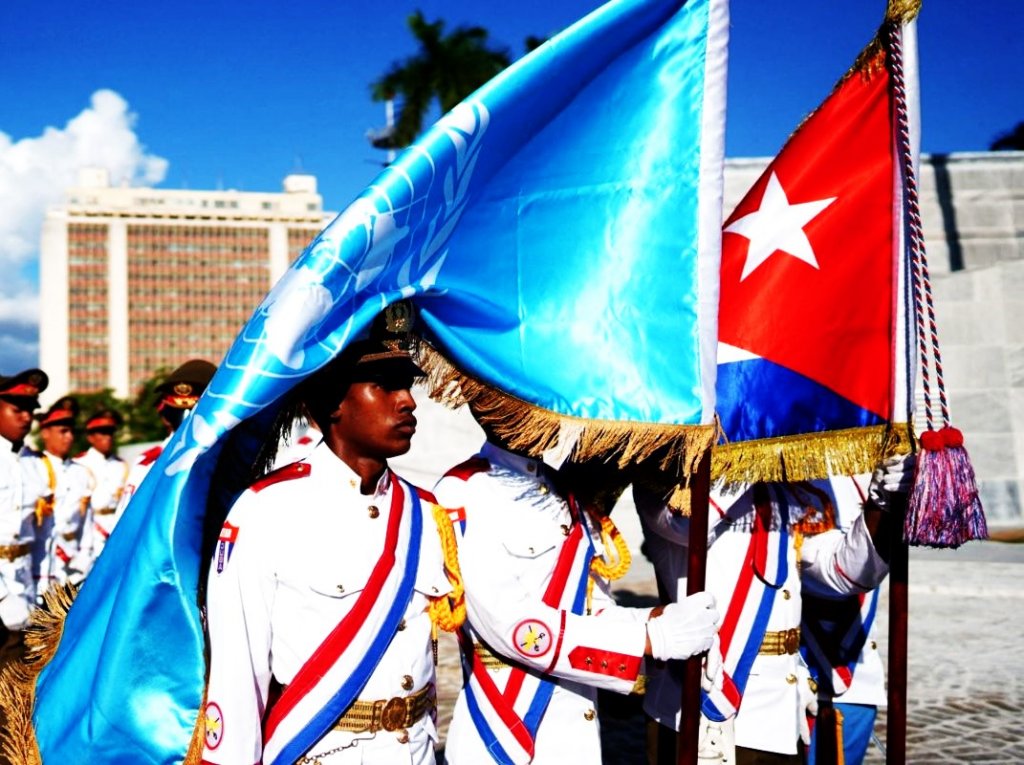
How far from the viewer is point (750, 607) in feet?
13.3

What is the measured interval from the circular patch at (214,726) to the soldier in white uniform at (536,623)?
0.84m

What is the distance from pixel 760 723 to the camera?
3980 millimetres

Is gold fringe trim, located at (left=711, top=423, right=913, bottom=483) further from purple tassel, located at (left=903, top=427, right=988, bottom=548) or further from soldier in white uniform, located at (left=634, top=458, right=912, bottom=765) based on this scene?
purple tassel, located at (left=903, top=427, right=988, bottom=548)

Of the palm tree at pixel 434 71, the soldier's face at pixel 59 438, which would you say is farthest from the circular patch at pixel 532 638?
the palm tree at pixel 434 71

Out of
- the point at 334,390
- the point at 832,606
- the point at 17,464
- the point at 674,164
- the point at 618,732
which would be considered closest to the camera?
the point at 334,390

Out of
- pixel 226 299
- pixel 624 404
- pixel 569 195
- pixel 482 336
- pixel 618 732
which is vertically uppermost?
pixel 226 299

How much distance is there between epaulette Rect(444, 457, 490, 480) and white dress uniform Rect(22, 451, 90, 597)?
17.5 feet

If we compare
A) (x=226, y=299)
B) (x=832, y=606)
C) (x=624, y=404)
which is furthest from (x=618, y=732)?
(x=226, y=299)

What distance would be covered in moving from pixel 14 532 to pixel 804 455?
653cm

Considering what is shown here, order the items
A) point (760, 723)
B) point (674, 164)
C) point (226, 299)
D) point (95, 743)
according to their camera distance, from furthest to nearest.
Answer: point (226, 299)
point (760, 723)
point (674, 164)
point (95, 743)

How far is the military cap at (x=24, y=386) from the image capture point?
8.16 metres

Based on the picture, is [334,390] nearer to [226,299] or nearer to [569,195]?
[569,195]

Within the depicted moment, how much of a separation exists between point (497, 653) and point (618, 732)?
377cm

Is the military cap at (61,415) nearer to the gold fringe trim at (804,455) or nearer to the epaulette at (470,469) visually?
the epaulette at (470,469)
